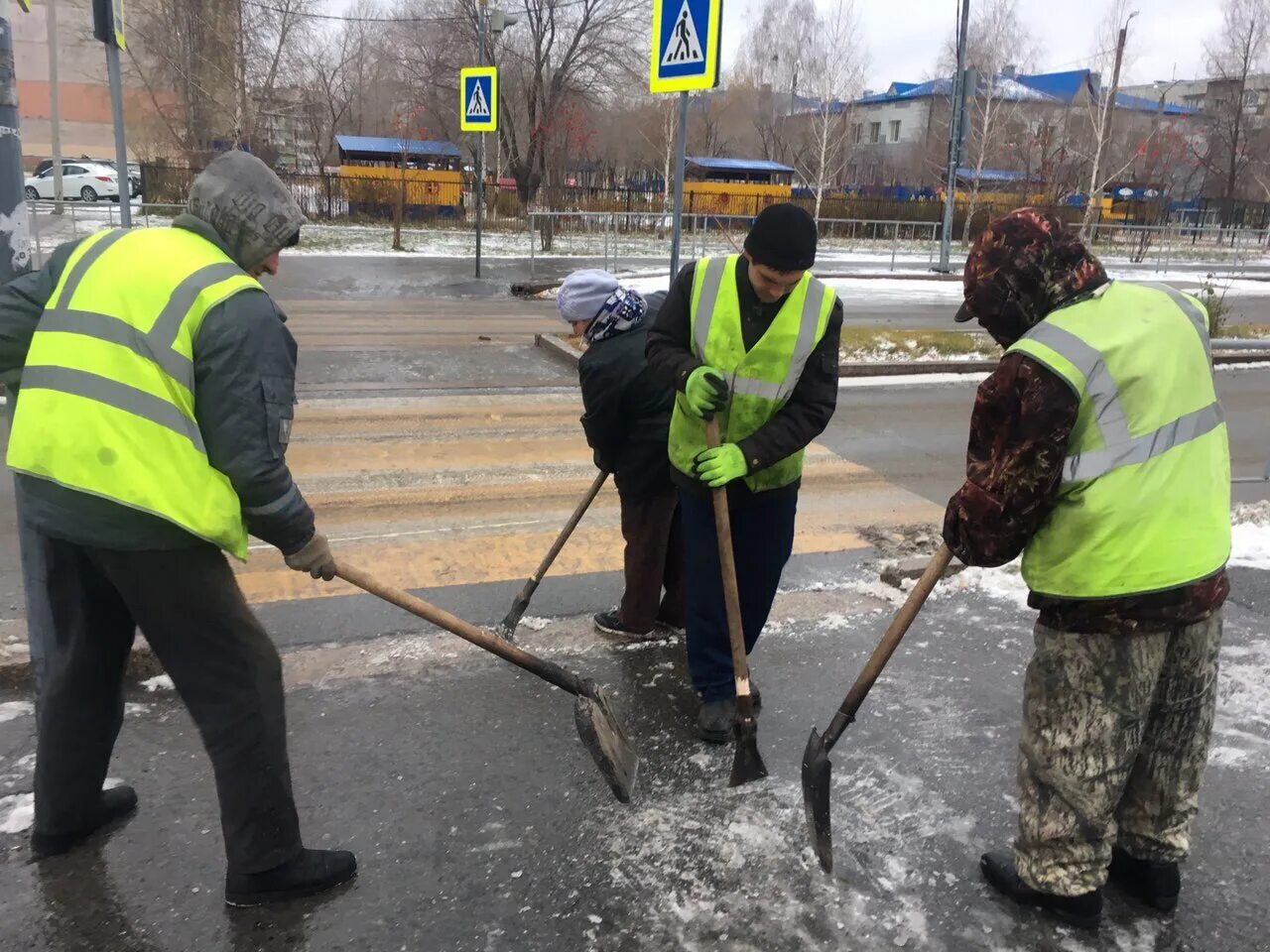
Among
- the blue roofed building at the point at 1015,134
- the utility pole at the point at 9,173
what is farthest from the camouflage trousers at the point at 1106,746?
the blue roofed building at the point at 1015,134

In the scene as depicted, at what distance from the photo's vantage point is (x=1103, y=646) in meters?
2.29

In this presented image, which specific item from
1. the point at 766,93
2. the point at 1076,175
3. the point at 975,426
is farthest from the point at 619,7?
the point at 975,426

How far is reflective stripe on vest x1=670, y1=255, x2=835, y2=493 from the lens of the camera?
9.98 ft

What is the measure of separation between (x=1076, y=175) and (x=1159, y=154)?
9172 millimetres

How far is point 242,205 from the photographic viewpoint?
229cm

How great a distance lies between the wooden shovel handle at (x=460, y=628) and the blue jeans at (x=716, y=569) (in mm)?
483

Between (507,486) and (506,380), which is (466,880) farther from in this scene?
(506,380)

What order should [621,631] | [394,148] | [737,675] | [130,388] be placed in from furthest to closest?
[394,148] → [621,631] → [737,675] → [130,388]

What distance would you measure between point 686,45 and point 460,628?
16.1 feet

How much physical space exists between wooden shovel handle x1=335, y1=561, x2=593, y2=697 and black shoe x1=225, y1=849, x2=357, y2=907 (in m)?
0.66

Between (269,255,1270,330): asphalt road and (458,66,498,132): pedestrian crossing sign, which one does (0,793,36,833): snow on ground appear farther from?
(458,66,498,132): pedestrian crossing sign

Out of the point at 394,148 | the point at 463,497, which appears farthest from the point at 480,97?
the point at 394,148

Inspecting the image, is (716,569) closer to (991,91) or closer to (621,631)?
(621,631)

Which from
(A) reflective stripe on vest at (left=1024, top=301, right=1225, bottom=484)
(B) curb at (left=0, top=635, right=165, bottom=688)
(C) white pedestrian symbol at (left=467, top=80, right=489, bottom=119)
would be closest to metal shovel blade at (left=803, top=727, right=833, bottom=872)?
(A) reflective stripe on vest at (left=1024, top=301, right=1225, bottom=484)
